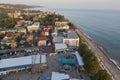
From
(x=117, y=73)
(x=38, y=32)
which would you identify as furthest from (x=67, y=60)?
(x=38, y=32)

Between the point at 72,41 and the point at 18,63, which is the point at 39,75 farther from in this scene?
the point at 72,41

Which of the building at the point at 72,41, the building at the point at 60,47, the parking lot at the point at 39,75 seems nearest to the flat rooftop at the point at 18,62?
the parking lot at the point at 39,75

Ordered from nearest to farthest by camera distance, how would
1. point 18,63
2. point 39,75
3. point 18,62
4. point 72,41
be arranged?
point 39,75, point 18,63, point 18,62, point 72,41

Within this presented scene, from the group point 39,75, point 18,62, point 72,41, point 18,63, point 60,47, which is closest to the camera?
point 39,75

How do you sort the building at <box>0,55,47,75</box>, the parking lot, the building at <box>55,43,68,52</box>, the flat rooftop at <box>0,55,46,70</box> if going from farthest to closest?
1. the building at <box>55,43,68,52</box>
2. the flat rooftop at <box>0,55,46,70</box>
3. the building at <box>0,55,47,75</box>
4. the parking lot

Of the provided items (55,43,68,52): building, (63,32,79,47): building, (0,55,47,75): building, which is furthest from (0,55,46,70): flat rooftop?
(63,32,79,47): building

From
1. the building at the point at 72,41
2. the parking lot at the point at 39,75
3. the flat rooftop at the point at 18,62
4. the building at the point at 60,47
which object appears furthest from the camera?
the building at the point at 72,41

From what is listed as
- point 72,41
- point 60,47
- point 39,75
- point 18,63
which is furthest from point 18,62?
point 72,41

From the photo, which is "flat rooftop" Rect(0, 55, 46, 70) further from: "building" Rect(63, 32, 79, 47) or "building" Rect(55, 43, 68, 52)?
"building" Rect(63, 32, 79, 47)

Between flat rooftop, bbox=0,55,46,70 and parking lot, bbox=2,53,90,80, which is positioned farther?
flat rooftop, bbox=0,55,46,70

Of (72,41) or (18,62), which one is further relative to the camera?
(72,41)

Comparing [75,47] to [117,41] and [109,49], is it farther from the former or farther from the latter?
[117,41]

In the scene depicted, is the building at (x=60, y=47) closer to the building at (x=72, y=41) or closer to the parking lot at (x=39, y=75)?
the building at (x=72, y=41)
